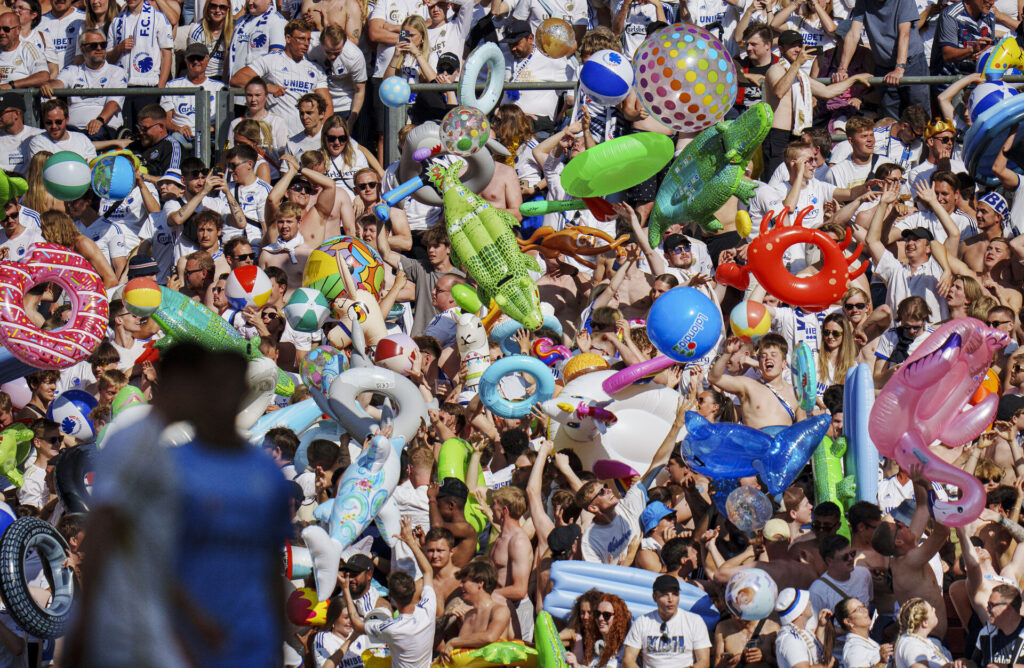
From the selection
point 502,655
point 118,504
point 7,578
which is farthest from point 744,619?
point 118,504

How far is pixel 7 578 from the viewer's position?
6574 mm

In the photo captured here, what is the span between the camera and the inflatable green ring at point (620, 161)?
9.30 m

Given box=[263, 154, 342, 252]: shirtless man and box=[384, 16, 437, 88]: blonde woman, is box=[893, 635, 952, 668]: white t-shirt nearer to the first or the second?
box=[263, 154, 342, 252]: shirtless man

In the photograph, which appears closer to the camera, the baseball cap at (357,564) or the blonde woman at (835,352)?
the baseball cap at (357,564)

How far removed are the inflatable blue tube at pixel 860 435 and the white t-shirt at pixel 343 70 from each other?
15.8 feet

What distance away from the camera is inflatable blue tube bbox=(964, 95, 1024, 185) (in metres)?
9.59

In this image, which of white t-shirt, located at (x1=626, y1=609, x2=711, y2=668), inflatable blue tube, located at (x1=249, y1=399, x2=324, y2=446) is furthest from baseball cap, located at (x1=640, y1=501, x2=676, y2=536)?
inflatable blue tube, located at (x1=249, y1=399, x2=324, y2=446)

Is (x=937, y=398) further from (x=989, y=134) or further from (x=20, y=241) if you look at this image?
(x=20, y=241)

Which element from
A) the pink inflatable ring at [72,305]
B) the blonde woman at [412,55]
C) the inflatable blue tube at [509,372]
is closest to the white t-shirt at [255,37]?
the blonde woman at [412,55]

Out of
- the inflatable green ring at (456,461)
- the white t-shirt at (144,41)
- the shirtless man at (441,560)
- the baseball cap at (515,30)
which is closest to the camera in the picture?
the shirtless man at (441,560)

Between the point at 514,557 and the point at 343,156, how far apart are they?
3938 millimetres

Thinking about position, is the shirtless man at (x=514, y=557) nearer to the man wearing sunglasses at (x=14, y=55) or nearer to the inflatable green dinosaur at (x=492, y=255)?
the inflatable green dinosaur at (x=492, y=255)

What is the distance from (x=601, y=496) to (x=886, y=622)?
1506 mm

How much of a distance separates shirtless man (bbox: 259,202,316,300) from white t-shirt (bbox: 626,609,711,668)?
388 cm
